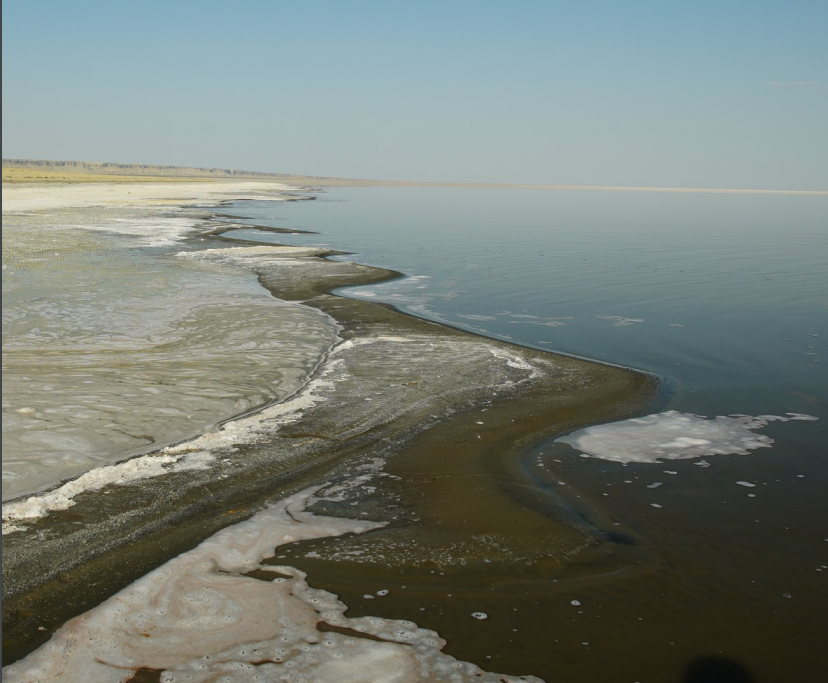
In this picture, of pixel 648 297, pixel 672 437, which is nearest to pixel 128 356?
pixel 672 437

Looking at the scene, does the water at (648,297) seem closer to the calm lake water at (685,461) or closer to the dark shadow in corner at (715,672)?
the calm lake water at (685,461)

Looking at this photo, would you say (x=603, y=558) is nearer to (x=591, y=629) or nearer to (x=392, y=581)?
(x=591, y=629)

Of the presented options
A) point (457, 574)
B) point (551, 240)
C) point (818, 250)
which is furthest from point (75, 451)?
point (818, 250)

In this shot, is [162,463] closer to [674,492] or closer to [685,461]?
[674,492]

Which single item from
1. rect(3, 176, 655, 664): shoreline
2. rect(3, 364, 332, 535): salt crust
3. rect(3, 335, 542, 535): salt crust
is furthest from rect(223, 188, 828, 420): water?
rect(3, 364, 332, 535): salt crust

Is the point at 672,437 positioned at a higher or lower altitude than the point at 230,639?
higher

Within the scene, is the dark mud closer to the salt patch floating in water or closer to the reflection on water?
the salt patch floating in water
